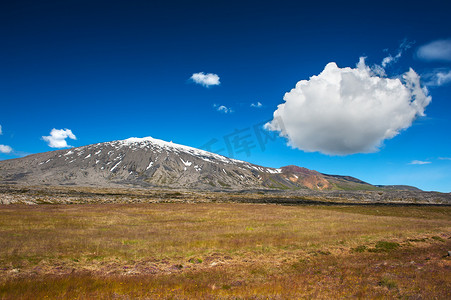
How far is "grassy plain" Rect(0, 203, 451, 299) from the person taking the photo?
12055 millimetres

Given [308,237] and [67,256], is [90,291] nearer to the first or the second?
[67,256]

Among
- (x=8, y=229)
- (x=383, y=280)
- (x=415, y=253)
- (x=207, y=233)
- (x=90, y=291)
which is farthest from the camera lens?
(x=207, y=233)

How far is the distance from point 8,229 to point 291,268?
28005 millimetres

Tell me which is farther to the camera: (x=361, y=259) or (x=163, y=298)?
(x=361, y=259)

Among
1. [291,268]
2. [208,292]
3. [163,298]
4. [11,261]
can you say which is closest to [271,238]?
[291,268]

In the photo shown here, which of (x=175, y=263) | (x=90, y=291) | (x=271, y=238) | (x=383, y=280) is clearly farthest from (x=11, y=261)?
(x=383, y=280)

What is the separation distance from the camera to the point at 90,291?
463 inches

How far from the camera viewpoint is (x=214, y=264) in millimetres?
17156

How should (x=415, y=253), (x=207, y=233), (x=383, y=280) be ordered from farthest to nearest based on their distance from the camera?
(x=207, y=233)
(x=415, y=253)
(x=383, y=280)

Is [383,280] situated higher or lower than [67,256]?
higher

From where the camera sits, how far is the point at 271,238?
2538 cm

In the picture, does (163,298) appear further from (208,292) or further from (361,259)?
(361,259)

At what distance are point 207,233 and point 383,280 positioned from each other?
17047 mm

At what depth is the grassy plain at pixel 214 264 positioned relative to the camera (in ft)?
39.5
